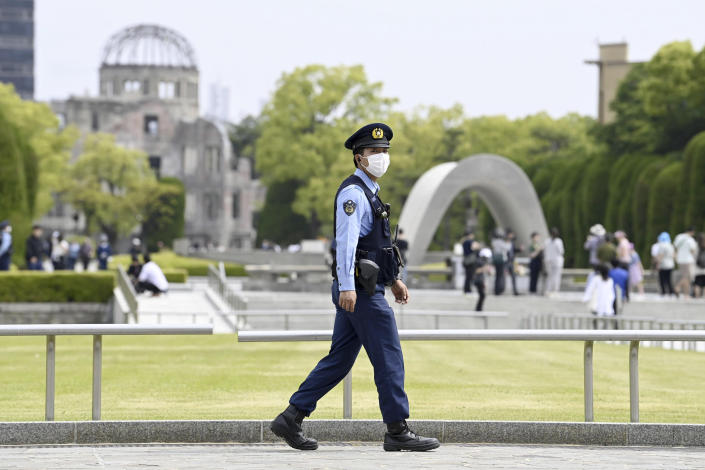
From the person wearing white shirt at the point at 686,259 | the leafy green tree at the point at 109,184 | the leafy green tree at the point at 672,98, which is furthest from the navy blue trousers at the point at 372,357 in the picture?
the leafy green tree at the point at 109,184

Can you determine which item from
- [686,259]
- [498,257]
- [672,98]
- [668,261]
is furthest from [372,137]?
[672,98]

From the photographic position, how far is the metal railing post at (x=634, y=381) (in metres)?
8.57

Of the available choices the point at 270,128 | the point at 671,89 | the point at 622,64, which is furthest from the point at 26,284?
the point at 622,64

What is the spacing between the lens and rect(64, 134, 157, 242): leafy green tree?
76812 mm

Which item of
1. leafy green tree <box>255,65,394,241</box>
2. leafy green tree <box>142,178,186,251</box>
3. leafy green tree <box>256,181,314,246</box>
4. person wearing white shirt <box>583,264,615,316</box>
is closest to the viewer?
person wearing white shirt <box>583,264,615,316</box>

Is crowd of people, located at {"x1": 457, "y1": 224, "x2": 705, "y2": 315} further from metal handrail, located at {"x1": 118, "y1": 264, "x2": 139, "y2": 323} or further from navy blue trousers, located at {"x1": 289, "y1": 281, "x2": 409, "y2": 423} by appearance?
navy blue trousers, located at {"x1": 289, "y1": 281, "x2": 409, "y2": 423}

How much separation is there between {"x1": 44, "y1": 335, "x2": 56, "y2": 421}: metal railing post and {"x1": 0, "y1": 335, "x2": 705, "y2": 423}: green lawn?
4cm

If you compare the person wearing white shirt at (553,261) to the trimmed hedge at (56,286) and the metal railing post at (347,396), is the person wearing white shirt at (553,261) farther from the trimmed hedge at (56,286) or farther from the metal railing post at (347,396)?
the metal railing post at (347,396)

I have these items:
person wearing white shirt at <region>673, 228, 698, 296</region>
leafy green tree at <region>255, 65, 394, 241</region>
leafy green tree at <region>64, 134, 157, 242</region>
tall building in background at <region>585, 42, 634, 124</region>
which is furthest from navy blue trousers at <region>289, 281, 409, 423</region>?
tall building in background at <region>585, 42, 634, 124</region>

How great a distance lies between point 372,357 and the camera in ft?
26.0

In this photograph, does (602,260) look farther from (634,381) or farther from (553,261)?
(634,381)

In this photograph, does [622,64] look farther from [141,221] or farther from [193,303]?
[193,303]

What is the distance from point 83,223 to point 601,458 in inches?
3468

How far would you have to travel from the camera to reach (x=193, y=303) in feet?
107
